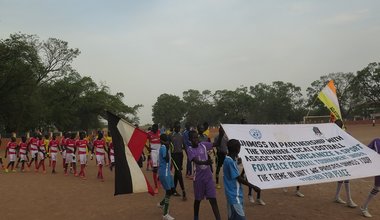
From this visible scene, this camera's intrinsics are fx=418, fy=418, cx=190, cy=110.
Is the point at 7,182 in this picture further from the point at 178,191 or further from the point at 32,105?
the point at 32,105

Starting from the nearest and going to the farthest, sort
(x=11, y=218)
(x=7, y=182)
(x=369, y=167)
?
(x=369, y=167)
(x=11, y=218)
(x=7, y=182)

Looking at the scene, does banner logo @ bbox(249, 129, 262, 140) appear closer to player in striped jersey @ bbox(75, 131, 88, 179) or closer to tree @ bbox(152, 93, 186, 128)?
player in striped jersey @ bbox(75, 131, 88, 179)

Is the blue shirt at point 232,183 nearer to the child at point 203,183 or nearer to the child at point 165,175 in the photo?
the child at point 203,183

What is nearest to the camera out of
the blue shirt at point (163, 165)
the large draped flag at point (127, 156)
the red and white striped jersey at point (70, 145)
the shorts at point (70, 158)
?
the large draped flag at point (127, 156)

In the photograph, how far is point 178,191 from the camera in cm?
1237

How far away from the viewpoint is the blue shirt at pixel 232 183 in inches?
256

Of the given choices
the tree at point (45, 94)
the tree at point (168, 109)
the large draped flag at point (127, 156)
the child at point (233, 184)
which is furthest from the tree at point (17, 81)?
the tree at point (168, 109)

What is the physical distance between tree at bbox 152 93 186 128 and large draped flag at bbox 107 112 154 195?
9005 cm

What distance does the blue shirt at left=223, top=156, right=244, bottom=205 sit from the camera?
21.3 ft

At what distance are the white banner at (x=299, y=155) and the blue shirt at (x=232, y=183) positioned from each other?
373 millimetres

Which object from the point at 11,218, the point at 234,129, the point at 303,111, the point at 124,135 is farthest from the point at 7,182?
the point at 303,111

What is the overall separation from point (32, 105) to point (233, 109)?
55737mm

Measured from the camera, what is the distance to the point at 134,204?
35.3ft

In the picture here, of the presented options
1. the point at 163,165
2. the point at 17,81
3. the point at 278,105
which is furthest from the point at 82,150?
the point at 278,105
